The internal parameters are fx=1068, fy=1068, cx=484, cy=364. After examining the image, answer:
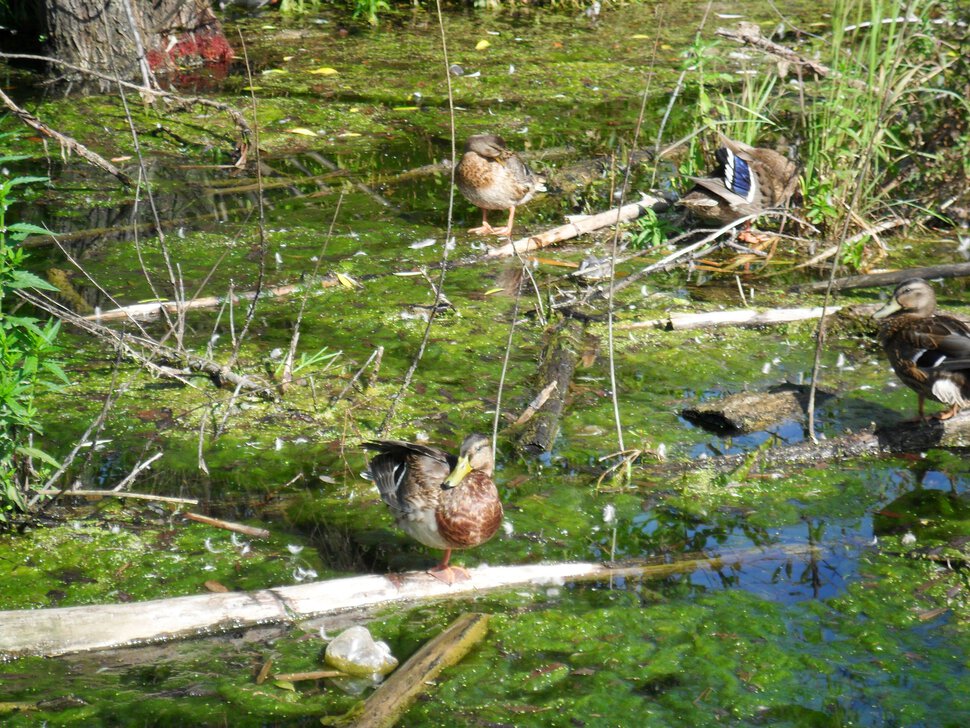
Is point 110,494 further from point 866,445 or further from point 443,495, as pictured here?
point 866,445

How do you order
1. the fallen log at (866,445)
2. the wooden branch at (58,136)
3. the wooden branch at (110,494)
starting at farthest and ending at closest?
the wooden branch at (58,136) → the fallen log at (866,445) → the wooden branch at (110,494)

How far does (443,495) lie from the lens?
3.92 meters

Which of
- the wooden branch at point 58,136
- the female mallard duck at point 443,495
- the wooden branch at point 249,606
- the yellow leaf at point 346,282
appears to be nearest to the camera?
the wooden branch at point 249,606

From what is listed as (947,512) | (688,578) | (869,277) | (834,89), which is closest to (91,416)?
(688,578)

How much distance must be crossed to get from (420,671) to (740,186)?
4.60m

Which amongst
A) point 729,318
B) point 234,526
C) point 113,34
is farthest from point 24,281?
point 113,34

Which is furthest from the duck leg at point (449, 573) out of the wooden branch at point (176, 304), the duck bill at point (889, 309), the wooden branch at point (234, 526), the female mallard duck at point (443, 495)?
the duck bill at point (889, 309)

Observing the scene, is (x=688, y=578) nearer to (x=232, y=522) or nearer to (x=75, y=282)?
(x=232, y=522)

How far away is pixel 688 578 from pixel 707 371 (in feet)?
6.14

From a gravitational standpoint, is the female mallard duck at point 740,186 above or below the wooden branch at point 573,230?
above

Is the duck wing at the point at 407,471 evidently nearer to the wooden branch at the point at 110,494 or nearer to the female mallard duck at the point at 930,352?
the wooden branch at the point at 110,494

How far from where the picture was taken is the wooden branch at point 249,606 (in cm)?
346

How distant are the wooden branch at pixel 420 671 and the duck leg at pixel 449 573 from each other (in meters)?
0.15

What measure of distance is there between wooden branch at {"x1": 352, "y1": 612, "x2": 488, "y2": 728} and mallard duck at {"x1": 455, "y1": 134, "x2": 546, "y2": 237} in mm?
4133
